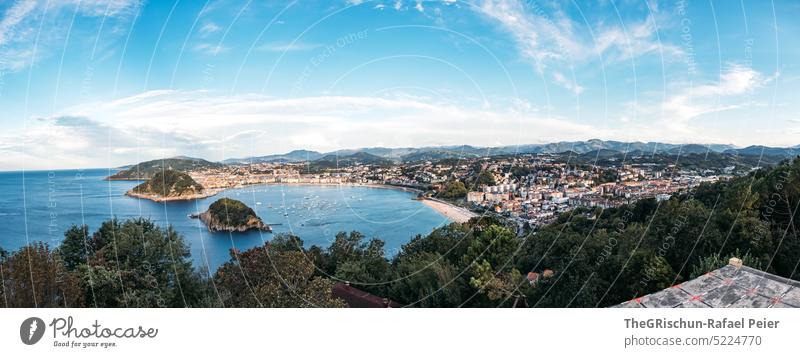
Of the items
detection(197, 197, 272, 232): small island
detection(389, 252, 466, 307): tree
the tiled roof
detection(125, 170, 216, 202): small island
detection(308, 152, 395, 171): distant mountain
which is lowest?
detection(197, 197, 272, 232): small island

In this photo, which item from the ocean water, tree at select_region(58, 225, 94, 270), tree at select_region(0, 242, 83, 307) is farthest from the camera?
the ocean water

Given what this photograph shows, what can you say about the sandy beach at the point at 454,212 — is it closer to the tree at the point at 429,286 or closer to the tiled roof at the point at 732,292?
the tree at the point at 429,286

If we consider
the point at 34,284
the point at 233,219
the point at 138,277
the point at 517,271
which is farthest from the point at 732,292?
the point at 233,219

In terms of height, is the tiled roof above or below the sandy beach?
above

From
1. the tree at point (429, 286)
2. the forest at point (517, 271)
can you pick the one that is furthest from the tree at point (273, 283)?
the tree at point (429, 286)

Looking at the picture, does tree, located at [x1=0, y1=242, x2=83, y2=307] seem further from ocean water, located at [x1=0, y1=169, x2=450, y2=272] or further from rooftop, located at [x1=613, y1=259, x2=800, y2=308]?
ocean water, located at [x1=0, y1=169, x2=450, y2=272]

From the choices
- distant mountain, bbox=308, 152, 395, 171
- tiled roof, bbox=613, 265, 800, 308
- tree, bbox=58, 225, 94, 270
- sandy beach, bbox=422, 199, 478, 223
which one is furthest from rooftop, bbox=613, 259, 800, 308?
tree, bbox=58, 225, 94, 270
